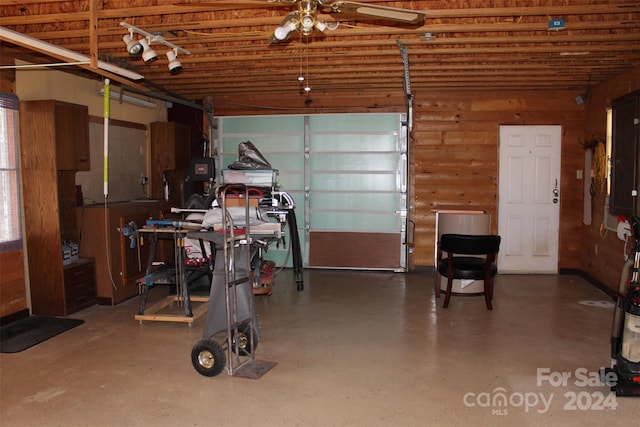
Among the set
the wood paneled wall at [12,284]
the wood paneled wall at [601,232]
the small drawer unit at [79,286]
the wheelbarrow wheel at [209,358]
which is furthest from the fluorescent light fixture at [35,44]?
the wood paneled wall at [601,232]

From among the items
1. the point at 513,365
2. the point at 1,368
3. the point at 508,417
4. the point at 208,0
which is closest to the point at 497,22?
the point at 208,0

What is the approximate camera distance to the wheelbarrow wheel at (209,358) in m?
3.67

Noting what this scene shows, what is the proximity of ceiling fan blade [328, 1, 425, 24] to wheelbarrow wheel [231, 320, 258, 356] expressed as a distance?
2358 mm

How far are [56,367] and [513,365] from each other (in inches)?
138

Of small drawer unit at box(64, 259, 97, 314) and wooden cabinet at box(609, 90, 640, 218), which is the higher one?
wooden cabinet at box(609, 90, 640, 218)

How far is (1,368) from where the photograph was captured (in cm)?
389

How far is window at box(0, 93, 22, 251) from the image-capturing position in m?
4.98

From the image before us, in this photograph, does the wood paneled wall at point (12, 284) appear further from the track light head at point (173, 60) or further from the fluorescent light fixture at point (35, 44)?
the track light head at point (173, 60)

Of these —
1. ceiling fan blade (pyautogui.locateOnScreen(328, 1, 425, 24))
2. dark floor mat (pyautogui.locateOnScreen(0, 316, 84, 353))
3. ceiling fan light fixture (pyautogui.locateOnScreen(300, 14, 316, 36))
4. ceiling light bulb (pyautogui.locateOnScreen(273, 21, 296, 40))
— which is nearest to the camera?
ceiling fan blade (pyautogui.locateOnScreen(328, 1, 425, 24))

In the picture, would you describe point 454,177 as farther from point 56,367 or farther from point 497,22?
point 56,367

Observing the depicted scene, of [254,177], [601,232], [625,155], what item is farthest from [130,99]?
[601,232]

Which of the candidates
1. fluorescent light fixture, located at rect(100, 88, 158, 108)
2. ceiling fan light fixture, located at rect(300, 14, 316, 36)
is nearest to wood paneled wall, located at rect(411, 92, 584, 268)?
fluorescent light fixture, located at rect(100, 88, 158, 108)

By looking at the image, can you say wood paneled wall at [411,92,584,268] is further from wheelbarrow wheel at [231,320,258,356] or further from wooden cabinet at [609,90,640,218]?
wheelbarrow wheel at [231,320,258,356]

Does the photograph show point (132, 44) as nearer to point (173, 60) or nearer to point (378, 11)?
point (173, 60)
